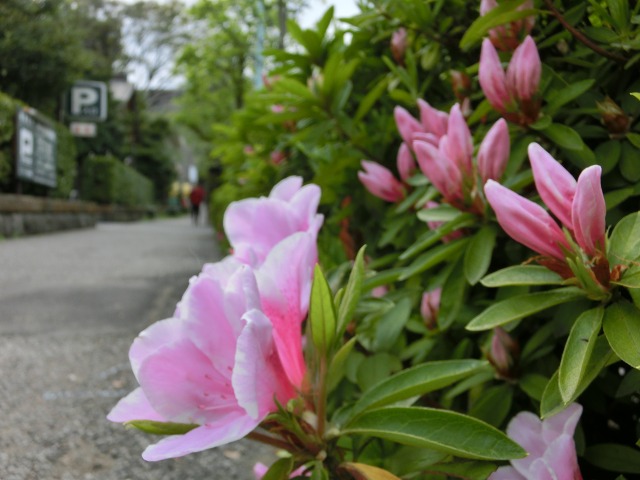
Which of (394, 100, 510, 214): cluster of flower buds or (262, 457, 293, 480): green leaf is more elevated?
(394, 100, 510, 214): cluster of flower buds

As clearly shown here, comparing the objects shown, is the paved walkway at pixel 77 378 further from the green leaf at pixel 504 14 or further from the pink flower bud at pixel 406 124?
the green leaf at pixel 504 14

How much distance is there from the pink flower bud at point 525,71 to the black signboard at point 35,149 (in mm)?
11921

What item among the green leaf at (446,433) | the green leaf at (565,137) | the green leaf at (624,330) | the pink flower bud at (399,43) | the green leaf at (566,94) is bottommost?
the green leaf at (446,433)

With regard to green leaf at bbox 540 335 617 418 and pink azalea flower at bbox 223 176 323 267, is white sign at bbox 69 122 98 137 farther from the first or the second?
green leaf at bbox 540 335 617 418

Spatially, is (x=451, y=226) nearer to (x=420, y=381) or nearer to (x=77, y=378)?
(x=420, y=381)

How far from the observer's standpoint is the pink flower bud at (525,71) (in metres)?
0.98

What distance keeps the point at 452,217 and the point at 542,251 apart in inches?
12.4

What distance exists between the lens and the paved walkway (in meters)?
1.55

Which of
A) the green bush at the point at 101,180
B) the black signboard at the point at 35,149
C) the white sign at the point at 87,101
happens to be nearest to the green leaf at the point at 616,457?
the black signboard at the point at 35,149

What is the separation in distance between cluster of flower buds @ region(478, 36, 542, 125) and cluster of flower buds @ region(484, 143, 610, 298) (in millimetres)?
314

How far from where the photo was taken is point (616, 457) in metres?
0.87

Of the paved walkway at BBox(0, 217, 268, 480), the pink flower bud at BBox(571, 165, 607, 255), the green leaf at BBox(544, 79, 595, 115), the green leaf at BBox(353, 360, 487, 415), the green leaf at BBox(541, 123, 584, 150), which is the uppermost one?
the green leaf at BBox(544, 79, 595, 115)

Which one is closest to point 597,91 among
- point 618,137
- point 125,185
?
point 618,137

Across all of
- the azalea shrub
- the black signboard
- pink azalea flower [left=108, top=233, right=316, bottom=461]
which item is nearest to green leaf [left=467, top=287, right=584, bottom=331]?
the azalea shrub
